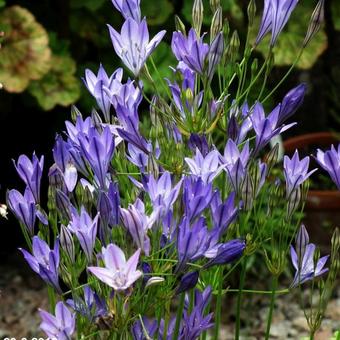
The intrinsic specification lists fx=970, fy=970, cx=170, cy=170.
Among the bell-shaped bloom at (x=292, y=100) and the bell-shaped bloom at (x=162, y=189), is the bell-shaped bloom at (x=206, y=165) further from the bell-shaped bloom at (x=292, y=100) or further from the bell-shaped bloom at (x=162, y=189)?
the bell-shaped bloom at (x=292, y=100)

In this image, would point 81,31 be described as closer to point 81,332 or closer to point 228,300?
point 228,300

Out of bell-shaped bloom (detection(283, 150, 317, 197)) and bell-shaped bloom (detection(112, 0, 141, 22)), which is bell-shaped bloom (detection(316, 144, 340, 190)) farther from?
bell-shaped bloom (detection(112, 0, 141, 22))

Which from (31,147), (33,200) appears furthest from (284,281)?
(33,200)

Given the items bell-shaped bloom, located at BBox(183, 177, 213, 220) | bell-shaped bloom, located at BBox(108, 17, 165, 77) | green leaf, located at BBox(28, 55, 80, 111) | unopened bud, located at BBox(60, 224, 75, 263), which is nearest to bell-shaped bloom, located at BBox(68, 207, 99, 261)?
unopened bud, located at BBox(60, 224, 75, 263)

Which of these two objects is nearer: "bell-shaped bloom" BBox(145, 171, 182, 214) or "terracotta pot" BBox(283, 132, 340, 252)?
"bell-shaped bloom" BBox(145, 171, 182, 214)

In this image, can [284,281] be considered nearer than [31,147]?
Yes

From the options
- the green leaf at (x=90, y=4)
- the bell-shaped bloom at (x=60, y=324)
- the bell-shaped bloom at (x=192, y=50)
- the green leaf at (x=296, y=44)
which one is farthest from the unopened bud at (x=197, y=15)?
the green leaf at (x=90, y=4)

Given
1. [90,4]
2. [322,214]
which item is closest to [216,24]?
[322,214]
